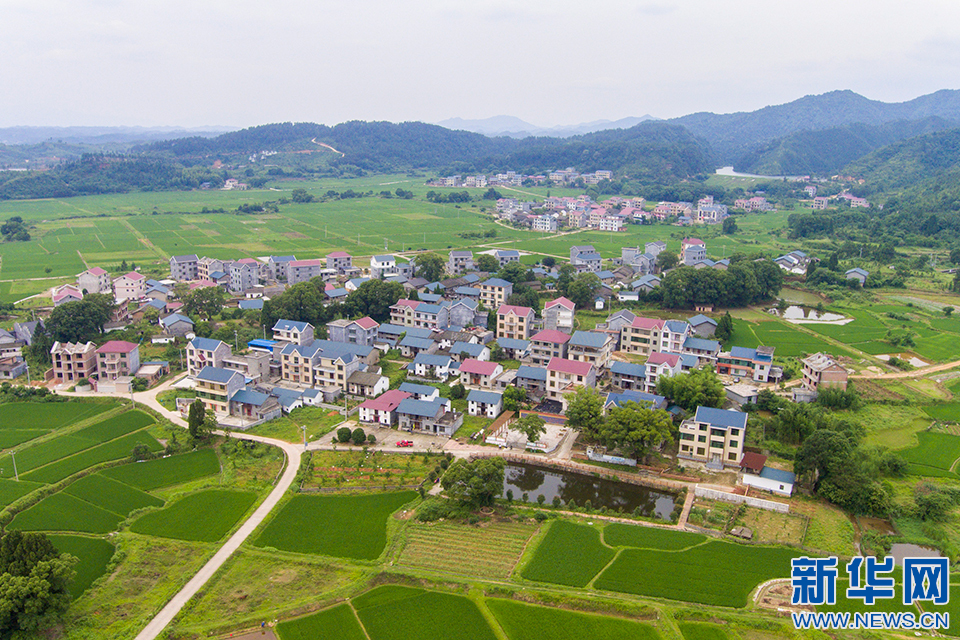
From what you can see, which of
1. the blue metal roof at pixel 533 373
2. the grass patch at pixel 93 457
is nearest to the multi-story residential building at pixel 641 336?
the blue metal roof at pixel 533 373

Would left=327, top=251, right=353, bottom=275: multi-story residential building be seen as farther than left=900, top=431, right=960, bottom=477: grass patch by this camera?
Yes

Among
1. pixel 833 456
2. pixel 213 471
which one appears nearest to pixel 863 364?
pixel 833 456

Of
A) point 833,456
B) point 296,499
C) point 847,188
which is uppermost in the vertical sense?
point 847,188

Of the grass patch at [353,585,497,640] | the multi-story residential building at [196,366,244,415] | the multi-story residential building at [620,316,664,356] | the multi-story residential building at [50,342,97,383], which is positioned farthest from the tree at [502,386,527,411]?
the multi-story residential building at [50,342,97,383]

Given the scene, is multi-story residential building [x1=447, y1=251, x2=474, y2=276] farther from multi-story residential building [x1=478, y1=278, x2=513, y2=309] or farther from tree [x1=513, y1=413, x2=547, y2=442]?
tree [x1=513, y1=413, x2=547, y2=442]

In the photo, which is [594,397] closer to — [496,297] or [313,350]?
[313,350]

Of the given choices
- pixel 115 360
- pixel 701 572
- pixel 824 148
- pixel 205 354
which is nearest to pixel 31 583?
pixel 701 572

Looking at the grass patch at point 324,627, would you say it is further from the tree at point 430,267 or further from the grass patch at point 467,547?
the tree at point 430,267
